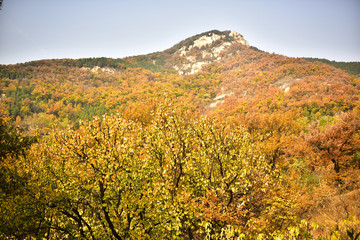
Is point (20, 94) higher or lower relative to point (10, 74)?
lower

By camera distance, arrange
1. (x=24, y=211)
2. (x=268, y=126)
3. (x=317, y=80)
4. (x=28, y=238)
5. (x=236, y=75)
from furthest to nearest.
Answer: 1. (x=236, y=75)
2. (x=317, y=80)
3. (x=268, y=126)
4. (x=28, y=238)
5. (x=24, y=211)

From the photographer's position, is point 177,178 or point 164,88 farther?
point 164,88

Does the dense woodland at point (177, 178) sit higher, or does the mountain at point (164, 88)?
the mountain at point (164, 88)

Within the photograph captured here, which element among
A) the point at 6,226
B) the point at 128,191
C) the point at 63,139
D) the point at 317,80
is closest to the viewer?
the point at 6,226

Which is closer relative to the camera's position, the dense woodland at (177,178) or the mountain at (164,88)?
the dense woodland at (177,178)

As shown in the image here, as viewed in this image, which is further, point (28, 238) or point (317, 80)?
point (317, 80)

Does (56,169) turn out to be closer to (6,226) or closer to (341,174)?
(6,226)

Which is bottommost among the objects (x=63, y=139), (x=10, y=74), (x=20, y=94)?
(x=63, y=139)

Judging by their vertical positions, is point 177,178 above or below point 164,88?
below

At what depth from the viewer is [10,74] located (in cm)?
14488

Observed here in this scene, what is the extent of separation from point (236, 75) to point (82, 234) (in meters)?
186

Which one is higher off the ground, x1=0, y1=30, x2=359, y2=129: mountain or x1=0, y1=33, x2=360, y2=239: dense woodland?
x1=0, y1=30, x2=359, y2=129: mountain

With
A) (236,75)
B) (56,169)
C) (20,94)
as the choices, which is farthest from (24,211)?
(236,75)

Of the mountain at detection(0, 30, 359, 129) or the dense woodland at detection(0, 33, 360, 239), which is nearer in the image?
the dense woodland at detection(0, 33, 360, 239)
